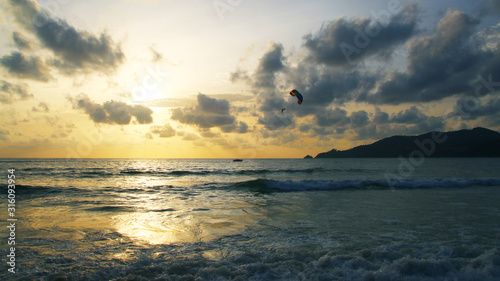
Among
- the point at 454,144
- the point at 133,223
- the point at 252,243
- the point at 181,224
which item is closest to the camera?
the point at 252,243

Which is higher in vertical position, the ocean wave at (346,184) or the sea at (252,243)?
the sea at (252,243)

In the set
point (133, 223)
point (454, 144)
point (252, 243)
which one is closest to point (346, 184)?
point (252, 243)

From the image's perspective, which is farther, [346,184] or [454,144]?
[454,144]

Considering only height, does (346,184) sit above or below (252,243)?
below

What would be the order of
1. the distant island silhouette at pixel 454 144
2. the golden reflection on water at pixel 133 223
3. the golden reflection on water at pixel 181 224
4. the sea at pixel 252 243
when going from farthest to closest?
the distant island silhouette at pixel 454 144 → the golden reflection on water at pixel 181 224 → the golden reflection on water at pixel 133 223 → the sea at pixel 252 243

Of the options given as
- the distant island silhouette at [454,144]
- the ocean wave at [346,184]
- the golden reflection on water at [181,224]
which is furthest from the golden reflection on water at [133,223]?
the distant island silhouette at [454,144]

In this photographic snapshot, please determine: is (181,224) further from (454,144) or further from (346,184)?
(454,144)

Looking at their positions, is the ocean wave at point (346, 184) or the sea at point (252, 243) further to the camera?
the ocean wave at point (346, 184)

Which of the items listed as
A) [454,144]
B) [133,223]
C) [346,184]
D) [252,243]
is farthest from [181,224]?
[454,144]

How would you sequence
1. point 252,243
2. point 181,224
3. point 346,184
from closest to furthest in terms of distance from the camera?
point 252,243
point 181,224
point 346,184

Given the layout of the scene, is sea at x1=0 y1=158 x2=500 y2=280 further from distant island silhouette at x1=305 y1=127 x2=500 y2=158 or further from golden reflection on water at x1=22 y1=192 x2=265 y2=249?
distant island silhouette at x1=305 y1=127 x2=500 y2=158

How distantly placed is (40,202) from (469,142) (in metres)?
229

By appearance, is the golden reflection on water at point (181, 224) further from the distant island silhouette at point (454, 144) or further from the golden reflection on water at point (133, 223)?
the distant island silhouette at point (454, 144)

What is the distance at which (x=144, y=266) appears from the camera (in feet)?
22.1
